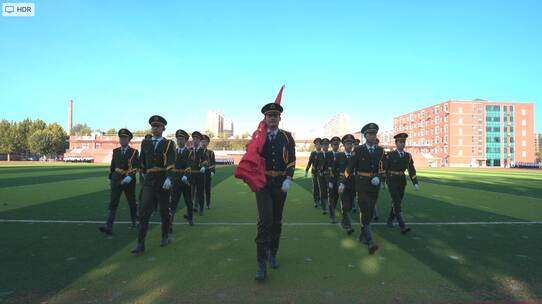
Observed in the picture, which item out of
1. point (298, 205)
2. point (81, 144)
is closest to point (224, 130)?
point (81, 144)

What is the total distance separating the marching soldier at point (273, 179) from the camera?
15.0 feet

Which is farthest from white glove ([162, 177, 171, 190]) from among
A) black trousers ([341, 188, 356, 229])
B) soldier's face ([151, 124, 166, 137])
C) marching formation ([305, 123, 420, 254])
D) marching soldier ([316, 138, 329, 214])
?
marching soldier ([316, 138, 329, 214])

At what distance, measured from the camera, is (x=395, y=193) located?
291 inches

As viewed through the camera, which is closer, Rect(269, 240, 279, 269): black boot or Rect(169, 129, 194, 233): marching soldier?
Rect(269, 240, 279, 269): black boot

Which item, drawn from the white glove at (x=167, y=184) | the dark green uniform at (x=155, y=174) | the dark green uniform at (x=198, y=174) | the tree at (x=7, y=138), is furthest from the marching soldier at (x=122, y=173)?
the tree at (x=7, y=138)

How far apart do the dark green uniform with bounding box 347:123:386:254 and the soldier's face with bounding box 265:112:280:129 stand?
200 cm

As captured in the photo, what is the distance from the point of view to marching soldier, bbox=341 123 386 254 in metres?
5.84

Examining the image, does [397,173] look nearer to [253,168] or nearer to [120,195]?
[253,168]

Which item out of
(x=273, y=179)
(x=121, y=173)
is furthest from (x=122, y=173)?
(x=273, y=179)

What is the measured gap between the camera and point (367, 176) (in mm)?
5898

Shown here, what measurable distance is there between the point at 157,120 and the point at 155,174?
105cm

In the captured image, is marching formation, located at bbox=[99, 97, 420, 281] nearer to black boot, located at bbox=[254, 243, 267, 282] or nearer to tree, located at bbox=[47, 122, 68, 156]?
black boot, located at bbox=[254, 243, 267, 282]

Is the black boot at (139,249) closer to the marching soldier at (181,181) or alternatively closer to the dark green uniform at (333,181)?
the marching soldier at (181,181)

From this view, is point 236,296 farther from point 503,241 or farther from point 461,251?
point 503,241
